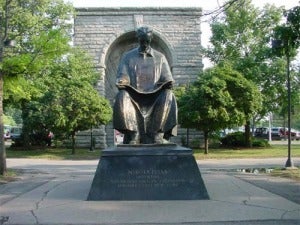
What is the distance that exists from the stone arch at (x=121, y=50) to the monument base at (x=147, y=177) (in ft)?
85.9

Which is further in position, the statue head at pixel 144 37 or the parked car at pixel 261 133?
the parked car at pixel 261 133

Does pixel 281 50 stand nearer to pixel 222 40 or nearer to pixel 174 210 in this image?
pixel 174 210

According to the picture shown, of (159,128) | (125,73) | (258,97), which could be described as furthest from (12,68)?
(258,97)

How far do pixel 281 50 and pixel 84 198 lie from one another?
665 cm

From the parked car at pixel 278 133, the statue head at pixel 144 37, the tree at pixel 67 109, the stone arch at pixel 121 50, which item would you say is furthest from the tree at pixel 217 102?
the parked car at pixel 278 133

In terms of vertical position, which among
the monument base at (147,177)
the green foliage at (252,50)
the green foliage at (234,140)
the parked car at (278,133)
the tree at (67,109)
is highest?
the green foliage at (252,50)

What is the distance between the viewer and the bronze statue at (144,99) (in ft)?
32.7

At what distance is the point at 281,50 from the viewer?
12695 millimetres

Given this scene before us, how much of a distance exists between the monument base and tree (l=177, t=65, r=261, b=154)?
1760cm

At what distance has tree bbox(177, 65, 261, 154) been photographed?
27.0 meters

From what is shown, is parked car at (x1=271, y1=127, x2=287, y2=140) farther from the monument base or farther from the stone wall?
the monument base

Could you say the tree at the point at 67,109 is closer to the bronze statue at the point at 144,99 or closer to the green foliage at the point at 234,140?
the green foliage at the point at 234,140

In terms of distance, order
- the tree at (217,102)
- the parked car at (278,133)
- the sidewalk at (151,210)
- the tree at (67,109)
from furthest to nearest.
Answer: the parked car at (278,133) < the tree at (67,109) < the tree at (217,102) < the sidewalk at (151,210)

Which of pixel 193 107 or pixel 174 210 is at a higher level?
pixel 193 107
